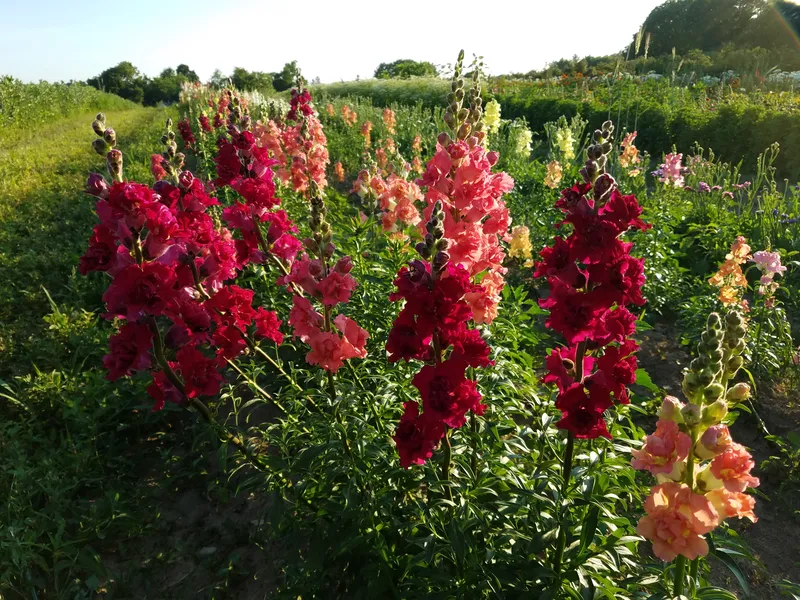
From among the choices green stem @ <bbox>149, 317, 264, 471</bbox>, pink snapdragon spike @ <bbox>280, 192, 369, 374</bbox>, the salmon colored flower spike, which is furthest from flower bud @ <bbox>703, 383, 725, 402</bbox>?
green stem @ <bbox>149, 317, 264, 471</bbox>

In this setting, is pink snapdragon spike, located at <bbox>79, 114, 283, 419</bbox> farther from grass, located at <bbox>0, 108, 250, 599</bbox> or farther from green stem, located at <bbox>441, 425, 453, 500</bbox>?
grass, located at <bbox>0, 108, 250, 599</bbox>

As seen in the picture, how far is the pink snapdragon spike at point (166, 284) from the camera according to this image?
223 cm

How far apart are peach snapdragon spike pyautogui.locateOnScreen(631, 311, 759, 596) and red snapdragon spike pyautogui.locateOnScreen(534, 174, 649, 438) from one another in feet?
0.75

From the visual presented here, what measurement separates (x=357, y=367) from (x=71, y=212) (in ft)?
25.1

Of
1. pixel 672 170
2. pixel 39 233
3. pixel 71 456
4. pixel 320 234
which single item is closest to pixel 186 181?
pixel 320 234

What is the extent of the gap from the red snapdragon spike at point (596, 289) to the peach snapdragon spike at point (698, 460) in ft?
0.75

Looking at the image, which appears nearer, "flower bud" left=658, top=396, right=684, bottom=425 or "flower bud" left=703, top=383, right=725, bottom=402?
"flower bud" left=703, top=383, right=725, bottom=402

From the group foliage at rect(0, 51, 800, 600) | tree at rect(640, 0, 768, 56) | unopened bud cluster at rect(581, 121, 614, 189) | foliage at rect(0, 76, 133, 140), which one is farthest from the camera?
tree at rect(640, 0, 768, 56)

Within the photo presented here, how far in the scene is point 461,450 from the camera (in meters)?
2.38

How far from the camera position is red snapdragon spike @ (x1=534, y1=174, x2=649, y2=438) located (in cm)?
179

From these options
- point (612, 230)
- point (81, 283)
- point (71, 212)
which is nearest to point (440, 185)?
Result: point (612, 230)

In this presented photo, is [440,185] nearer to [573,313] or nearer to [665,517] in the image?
[573,313]

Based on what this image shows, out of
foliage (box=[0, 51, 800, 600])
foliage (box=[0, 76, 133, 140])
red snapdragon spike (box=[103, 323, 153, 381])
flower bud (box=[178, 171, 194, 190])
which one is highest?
foliage (box=[0, 76, 133, 140])

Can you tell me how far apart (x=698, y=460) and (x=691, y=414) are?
0.19m
